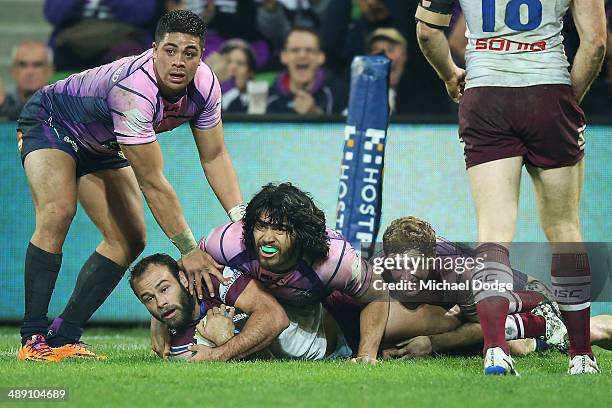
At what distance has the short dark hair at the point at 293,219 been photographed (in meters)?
5.29

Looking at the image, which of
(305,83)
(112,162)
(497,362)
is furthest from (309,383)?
(305,83)

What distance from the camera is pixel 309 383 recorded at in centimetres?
463

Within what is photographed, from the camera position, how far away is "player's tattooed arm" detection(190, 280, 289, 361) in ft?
17.3

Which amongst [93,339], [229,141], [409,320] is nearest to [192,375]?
[409,320]

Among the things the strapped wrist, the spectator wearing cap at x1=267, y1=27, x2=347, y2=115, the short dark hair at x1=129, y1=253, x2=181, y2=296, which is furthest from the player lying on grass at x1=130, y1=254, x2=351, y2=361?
the spectator wearing cap at x1=267, y1=27, x2=347, y2=115

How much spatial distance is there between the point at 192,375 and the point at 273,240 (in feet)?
2.64

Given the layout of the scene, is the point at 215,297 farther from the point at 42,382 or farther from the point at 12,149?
the point at 12,149

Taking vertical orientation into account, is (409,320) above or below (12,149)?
below

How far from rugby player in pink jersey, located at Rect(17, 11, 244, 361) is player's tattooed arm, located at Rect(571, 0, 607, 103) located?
5.91ft

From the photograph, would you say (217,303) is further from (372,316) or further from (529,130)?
(529,130)

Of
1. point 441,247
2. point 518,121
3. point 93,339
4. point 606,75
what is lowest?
point 93,339

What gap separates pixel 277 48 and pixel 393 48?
1113 mm

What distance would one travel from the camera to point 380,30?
886cm

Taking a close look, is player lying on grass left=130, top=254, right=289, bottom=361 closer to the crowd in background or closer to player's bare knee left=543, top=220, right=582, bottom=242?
player's bare knee left=543, top=220, right=582, bottom=242
